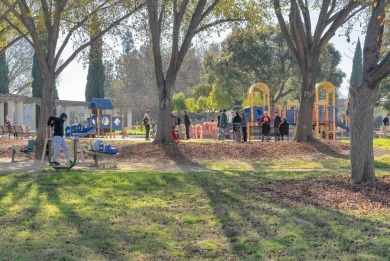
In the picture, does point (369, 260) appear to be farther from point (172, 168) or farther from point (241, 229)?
point (172, 168)

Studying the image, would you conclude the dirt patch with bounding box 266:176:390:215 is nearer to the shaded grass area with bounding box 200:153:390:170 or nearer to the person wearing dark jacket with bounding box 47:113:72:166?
the shaded grass area with bounding box 200:153:390:170

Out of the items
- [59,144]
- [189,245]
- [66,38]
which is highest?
[66,38]

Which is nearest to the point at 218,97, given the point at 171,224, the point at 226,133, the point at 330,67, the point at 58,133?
the point at 330,67

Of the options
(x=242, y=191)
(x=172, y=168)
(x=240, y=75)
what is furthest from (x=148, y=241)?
(x=240, y=75)

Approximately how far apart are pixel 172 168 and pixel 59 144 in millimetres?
3351

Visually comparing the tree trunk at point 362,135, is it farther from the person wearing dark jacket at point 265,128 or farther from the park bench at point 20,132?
the park bench at point 20,132

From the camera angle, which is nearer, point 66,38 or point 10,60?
point 66,38

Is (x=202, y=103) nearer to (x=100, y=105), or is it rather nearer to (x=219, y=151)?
(x=100, y=105)

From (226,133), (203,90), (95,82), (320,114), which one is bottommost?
(226,133)

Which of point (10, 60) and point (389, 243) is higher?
point (10, 60)

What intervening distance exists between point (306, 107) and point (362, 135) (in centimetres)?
1224

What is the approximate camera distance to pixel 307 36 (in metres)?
24.2

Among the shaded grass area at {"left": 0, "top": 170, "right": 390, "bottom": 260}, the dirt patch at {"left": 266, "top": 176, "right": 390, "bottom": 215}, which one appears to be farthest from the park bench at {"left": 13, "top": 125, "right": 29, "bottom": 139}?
the dirt patch at {"left": 266, "top": 176, "right": 390, "bottom": 215}

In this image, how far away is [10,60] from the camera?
6425 centimetres
